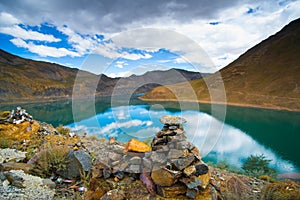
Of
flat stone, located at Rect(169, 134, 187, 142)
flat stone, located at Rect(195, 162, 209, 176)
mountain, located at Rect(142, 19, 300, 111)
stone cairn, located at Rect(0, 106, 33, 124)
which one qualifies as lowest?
stone cairn, located at Rect(0, 106, 33, 124)

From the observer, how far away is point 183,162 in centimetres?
285

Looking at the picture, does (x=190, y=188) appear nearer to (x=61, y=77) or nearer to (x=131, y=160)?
(x=131, y=160)

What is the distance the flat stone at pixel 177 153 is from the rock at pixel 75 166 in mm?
2674

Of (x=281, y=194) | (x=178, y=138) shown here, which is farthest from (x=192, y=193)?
(x=281, y=194)

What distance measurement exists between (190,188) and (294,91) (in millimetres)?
66691

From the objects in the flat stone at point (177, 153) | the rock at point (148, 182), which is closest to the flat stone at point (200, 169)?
the flat stone at point (177, 153)

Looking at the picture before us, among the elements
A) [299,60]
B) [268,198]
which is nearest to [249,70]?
[299,60]

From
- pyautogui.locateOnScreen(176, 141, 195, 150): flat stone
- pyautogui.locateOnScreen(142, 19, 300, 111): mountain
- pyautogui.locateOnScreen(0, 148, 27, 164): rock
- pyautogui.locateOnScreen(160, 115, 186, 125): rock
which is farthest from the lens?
pyautogui.locateOnScreen(142, 19, 300, 111): mountain

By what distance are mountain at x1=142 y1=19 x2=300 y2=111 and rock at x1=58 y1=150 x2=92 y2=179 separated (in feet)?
152

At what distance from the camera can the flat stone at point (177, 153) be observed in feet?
9.75

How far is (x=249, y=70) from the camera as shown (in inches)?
3393

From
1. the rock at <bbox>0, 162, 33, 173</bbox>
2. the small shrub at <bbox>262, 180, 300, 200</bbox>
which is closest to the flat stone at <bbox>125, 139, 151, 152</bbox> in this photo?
the small shrub at <bbox>262, 180, 300, 200</bbox>

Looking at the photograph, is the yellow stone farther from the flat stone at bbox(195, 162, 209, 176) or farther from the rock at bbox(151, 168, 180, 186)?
the rock at bbox(151, 168, 180, 186)

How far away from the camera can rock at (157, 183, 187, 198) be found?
2736mm
